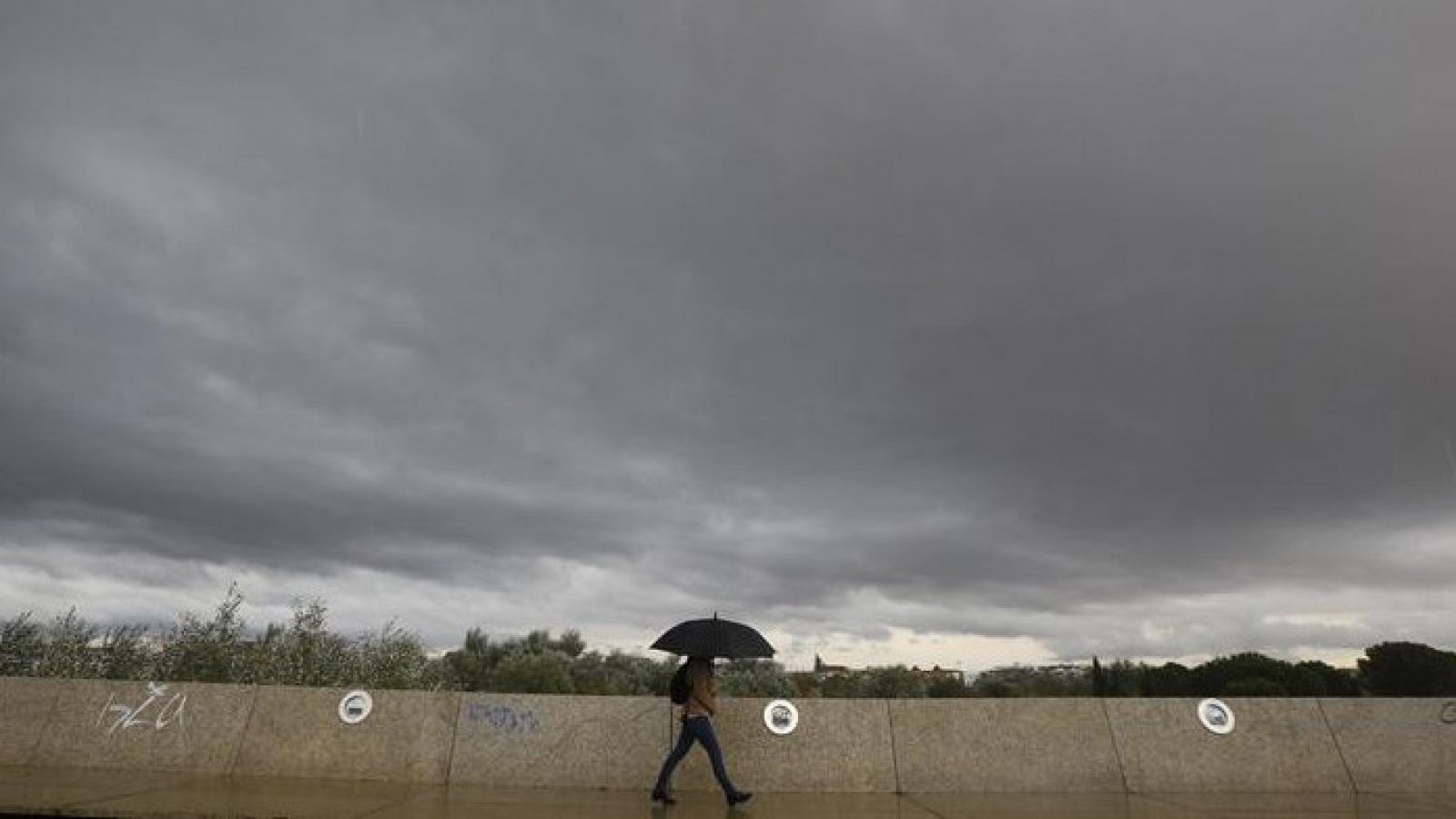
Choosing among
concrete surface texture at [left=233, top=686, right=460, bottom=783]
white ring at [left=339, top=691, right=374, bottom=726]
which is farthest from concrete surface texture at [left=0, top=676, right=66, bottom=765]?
white ring at [left=339, top=691, right=374, bottom=726]

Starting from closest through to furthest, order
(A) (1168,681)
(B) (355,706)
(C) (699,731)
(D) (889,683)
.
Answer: (C) (699,731) → (B) (355,706) → (D) (889,683) → (A) (1168,681)

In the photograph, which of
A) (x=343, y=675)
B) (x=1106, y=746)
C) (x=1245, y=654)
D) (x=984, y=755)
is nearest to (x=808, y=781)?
(x=984, y=755)

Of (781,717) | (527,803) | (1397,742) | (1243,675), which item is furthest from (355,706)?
(1243,675)

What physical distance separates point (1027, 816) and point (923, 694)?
8636 millimetres

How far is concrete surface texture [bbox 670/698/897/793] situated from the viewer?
1003 cm

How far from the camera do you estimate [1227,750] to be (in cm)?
1044

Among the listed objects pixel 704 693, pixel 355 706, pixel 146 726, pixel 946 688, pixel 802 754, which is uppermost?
pixel 946 688

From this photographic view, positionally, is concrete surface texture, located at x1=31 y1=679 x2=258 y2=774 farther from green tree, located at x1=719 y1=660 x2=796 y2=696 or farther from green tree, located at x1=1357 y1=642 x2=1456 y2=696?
green tree, located at x1=1357 y1=642 x2=1456 y2=696

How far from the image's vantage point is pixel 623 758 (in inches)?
397

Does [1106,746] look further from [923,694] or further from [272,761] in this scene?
[272,761]

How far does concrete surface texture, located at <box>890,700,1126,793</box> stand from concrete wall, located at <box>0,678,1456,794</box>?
0.02m

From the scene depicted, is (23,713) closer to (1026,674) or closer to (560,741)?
(560,741)

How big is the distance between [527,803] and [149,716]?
510 cm

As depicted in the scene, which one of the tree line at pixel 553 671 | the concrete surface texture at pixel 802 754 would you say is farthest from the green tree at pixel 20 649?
the concrete surface texture at pixel 802 754
